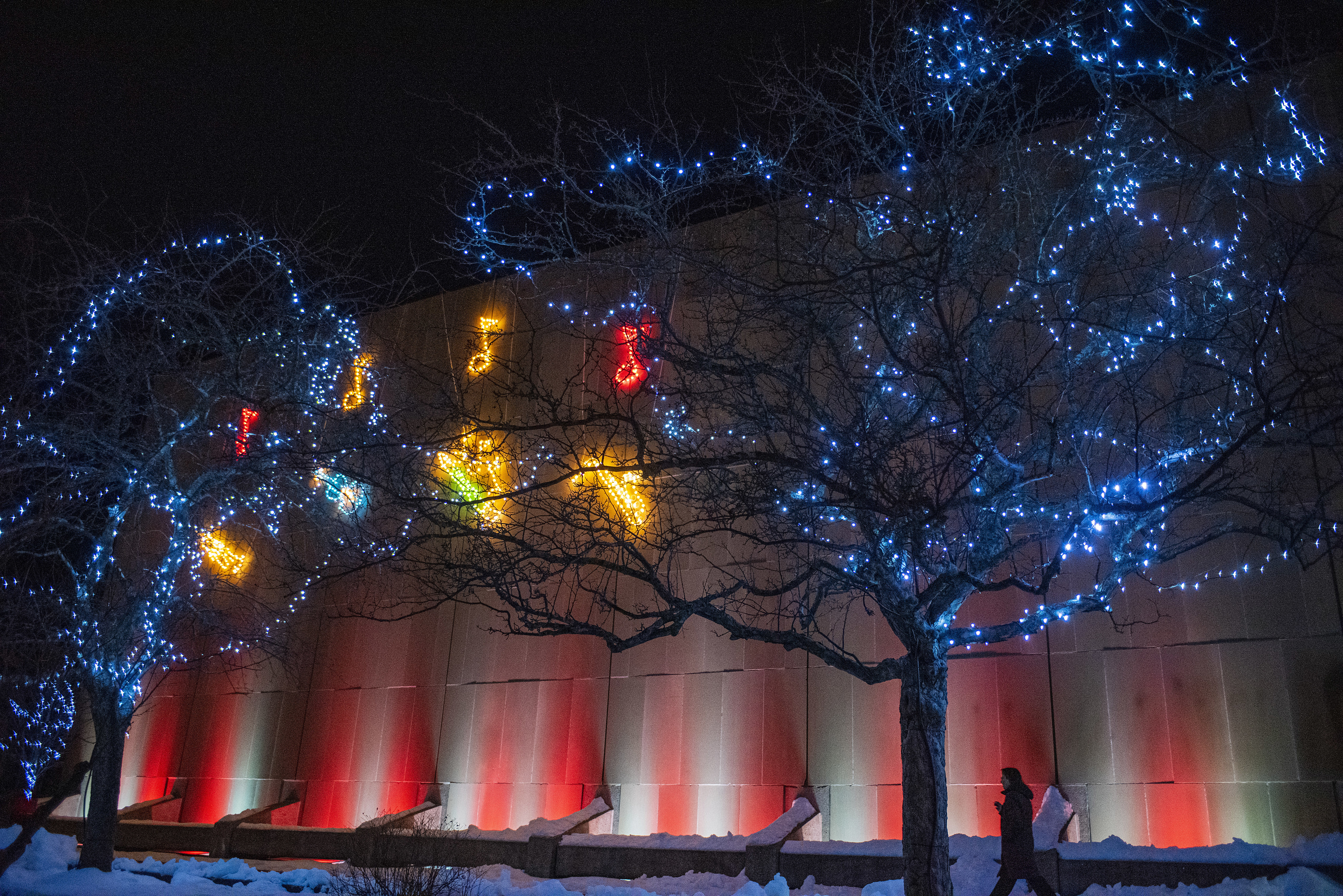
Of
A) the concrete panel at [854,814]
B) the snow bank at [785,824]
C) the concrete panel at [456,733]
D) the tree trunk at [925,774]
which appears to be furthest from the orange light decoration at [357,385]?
the concrete panel at [854,814]

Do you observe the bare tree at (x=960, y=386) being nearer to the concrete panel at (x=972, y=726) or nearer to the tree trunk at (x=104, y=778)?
the concrete panel at (x=972, y=726)

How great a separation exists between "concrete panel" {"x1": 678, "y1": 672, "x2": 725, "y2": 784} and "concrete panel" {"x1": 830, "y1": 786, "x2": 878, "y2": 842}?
179 centimetres

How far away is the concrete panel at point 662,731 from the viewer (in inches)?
597

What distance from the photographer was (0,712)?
21.9 meters

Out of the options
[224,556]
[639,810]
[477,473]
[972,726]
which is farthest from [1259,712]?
[224,556]

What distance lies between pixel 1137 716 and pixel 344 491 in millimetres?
11340

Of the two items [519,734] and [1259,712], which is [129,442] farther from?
[1259,712]

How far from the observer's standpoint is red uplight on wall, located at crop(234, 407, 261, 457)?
10.6 meters

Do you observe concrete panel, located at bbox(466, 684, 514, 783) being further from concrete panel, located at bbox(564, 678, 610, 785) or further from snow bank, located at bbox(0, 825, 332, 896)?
snow bank, located at bbox(0, 825, 332, 896)

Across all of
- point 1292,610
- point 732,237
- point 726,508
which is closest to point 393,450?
point 726,508

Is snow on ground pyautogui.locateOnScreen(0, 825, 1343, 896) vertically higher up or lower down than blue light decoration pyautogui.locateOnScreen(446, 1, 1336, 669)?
lower down

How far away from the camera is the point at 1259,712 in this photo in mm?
11578

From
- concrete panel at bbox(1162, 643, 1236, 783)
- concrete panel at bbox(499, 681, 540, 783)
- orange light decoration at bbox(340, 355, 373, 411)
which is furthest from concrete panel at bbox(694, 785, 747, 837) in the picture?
orange light decoration at bbox(340, 355, 373, 411)

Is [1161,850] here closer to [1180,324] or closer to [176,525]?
[1180,324]
